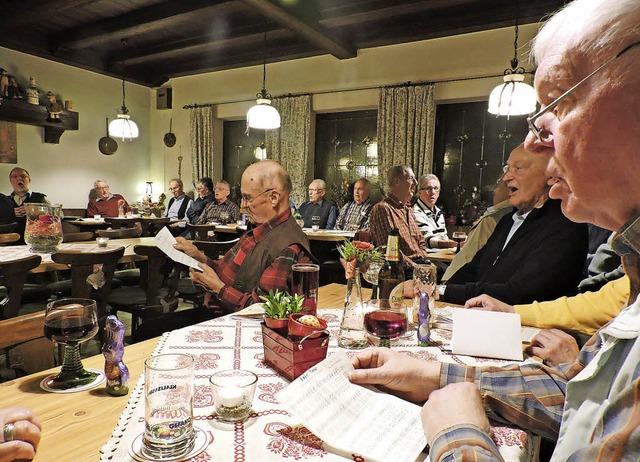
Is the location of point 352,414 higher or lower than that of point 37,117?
lower

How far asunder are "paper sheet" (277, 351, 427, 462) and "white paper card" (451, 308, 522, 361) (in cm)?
40

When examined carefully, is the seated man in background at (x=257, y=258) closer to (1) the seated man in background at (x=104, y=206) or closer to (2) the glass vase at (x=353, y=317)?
(2) the glass vase at (x=353, y=317)

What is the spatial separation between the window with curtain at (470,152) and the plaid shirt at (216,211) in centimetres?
343

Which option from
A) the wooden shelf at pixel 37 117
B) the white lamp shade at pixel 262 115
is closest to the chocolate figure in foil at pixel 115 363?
the white lamp shade at pixel 262 115

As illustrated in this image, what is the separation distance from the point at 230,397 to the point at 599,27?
898 mm

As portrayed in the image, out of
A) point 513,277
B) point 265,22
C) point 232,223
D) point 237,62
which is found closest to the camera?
point 513,277

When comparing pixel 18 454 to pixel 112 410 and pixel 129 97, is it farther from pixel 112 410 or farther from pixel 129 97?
pixel 129 97

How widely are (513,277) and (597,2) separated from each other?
1431 millimetres

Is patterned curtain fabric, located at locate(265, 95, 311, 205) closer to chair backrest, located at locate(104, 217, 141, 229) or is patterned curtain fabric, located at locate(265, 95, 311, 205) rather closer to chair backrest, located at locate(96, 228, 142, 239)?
chair backrest, located at locate(104, 217, 141, 229)

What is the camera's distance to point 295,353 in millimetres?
1000

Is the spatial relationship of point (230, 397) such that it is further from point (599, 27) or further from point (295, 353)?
point (599, 27)

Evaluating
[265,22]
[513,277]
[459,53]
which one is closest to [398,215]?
[513,277]

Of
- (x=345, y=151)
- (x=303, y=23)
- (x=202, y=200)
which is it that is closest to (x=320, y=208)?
(x=345, y=151)

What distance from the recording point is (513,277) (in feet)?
6.25
